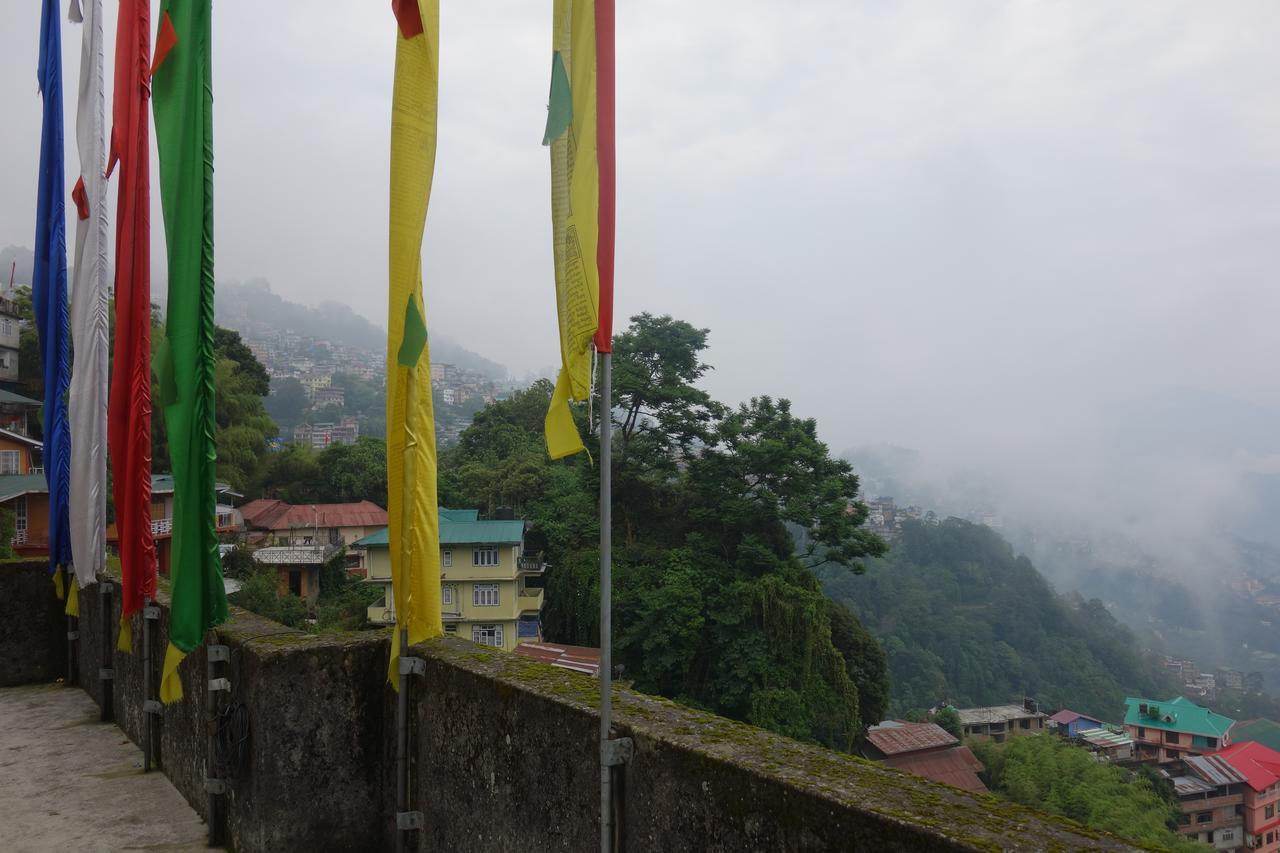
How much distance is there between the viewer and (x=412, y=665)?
288cm

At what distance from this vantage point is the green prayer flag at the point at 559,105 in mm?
2184

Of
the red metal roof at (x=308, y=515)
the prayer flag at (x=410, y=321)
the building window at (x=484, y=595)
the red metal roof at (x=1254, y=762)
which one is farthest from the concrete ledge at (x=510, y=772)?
the red metal roof at (x=1254, y=762)

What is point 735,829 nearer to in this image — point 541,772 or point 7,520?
point 541,772

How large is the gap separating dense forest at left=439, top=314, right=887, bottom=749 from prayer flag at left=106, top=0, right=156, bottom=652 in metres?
19.9

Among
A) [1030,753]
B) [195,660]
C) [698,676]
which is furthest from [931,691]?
[195,660]

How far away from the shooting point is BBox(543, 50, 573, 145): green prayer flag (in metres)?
2.18

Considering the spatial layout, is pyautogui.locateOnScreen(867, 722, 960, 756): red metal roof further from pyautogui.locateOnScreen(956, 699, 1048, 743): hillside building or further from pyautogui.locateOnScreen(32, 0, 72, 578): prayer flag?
pyautogui.locateOnScreen(32, 0, 72, 578): prayer flag

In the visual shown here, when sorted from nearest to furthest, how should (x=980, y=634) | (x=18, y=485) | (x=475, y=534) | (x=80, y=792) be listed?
(x=80, y=792) < (x=18, y=485) < (x=475, y=534) < (x=980, y=634)

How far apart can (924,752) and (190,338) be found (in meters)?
32.1

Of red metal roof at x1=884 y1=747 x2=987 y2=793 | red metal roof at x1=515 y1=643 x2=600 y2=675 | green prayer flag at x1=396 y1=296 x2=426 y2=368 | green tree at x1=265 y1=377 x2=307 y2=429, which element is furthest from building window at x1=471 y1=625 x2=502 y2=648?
green tree at x1=265 y1=377 x2=307 y2=429

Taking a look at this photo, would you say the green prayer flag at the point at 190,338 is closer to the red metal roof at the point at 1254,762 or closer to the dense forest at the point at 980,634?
the red metal roof at the point at 1254,762

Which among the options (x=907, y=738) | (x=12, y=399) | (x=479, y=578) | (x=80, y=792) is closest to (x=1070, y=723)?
(x=907, y=738)

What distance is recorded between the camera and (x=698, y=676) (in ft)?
80.3

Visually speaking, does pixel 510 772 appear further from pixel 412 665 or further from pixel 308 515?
pixel 308 515
